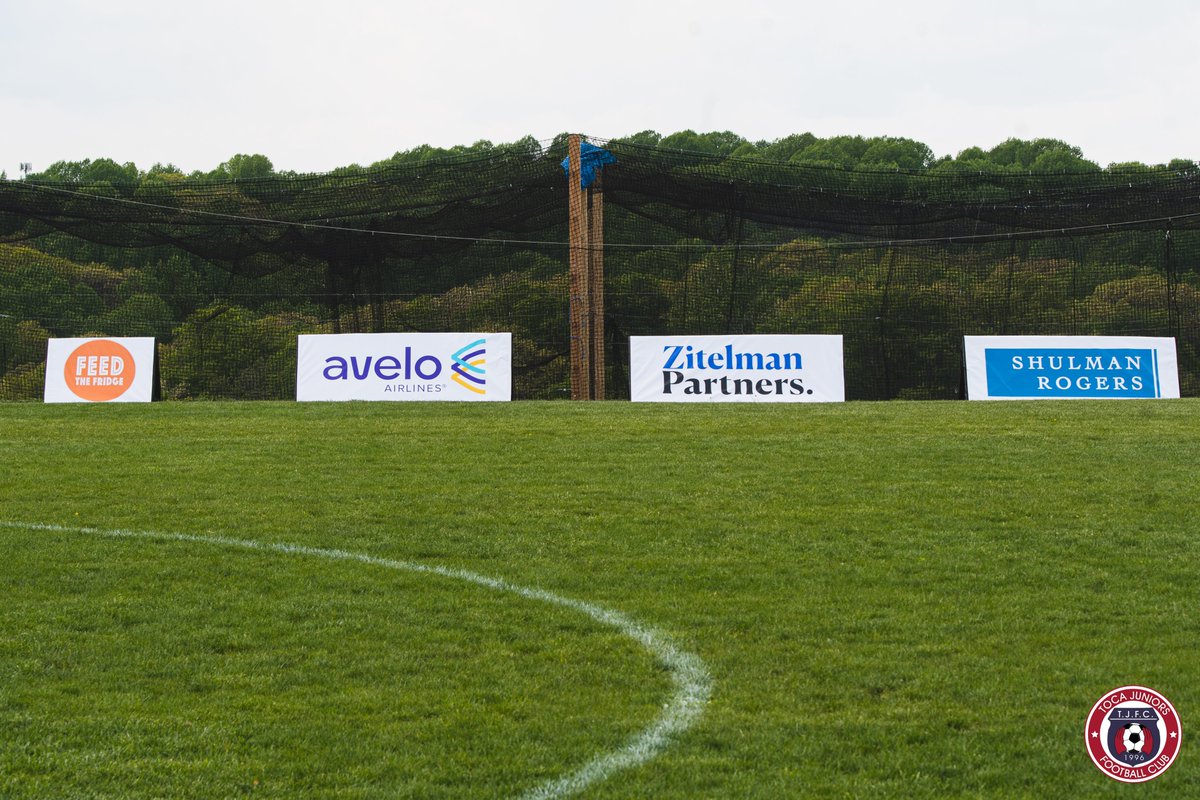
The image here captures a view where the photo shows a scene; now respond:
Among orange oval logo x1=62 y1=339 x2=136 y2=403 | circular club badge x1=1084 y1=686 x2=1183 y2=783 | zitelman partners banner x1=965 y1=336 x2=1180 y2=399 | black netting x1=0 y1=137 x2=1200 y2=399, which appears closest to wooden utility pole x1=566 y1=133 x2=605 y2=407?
black netting x1=0 y1=137 x2=1200 y2=399

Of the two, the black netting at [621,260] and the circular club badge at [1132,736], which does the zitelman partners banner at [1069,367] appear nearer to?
the black netting at [621,260]

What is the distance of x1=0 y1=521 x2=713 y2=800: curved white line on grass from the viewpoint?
3.98m

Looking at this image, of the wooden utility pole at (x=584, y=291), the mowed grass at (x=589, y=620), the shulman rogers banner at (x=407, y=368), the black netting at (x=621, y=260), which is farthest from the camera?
the black netting at (x=621, y=260)

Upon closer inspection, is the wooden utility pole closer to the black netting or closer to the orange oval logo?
the black netting

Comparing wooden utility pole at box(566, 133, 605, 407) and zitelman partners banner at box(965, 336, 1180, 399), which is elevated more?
wooden utility pole at box(566, 133, 605, 407)

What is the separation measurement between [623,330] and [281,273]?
6427mm

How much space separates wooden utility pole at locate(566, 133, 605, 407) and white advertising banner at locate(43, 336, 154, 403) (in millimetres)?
6657

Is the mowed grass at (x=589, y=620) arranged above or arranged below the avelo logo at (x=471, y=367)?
below

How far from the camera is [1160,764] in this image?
3.94 metres

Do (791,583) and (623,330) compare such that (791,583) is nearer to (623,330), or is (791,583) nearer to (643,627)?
(643,627)

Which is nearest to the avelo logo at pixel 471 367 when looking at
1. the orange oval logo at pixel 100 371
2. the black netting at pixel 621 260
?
the black netting at pixel 621 260

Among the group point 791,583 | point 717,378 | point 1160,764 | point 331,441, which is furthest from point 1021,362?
point 1160,764

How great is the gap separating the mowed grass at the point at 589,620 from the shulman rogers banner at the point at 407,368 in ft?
15.6

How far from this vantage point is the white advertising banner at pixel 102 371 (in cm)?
1789
